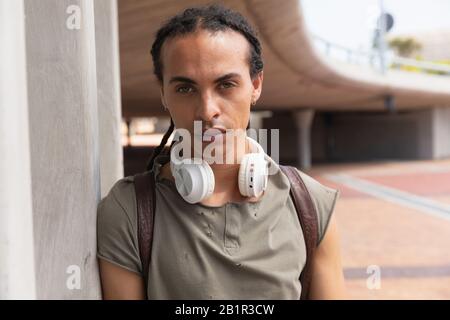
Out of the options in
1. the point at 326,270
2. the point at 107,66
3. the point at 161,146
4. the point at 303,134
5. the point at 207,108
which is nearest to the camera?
the point at 207,108

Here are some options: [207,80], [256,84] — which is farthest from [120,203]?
[256,84]

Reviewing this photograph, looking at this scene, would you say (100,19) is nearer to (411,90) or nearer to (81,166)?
(81,166)

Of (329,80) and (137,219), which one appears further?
(329,80)

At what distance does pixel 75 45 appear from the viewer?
1341mm

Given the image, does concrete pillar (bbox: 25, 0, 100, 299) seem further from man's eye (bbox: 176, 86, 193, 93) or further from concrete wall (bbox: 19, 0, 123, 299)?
man's eye (bbox: 176, 86, 193, 93)

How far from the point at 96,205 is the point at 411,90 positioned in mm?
16695

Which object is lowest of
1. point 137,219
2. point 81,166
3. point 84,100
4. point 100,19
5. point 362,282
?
point 362,282

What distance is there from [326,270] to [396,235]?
686cm

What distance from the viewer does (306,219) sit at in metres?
1.44

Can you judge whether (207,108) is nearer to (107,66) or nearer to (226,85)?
(226,85)

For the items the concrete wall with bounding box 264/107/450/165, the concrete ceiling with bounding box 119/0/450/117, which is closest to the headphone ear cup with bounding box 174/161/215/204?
the concrete ceiling with bounding box 119/0/450/117
